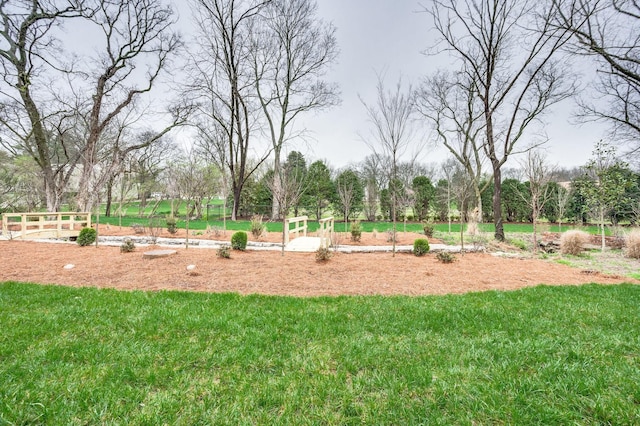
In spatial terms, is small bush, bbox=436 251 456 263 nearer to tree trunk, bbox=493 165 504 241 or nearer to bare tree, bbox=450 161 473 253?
bare tree, bbox=450 161 473 253

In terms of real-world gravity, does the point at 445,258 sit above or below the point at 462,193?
below

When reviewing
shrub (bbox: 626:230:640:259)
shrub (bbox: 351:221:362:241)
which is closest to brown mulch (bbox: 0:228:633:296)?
shrub (bbox: 351:221:362:241)

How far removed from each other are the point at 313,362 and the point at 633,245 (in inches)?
429

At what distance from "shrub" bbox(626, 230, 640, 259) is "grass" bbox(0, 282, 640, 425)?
660 centimetres

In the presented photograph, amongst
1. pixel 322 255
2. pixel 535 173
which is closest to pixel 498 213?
pixel 535 173

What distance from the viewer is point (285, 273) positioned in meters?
5.44

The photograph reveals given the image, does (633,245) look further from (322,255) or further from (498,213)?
(322,255)

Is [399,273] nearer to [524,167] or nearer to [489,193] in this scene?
[524,167]

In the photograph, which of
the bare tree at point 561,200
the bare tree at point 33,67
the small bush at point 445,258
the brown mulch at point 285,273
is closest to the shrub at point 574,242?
the brown mulch at point 285,273

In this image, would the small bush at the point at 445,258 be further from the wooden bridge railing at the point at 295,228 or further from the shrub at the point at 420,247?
the wooden bridge railing at the point at 295,228

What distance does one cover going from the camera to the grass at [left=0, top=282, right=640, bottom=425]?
1770 mm

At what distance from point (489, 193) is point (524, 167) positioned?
1412cm

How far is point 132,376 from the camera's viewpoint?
6.91ft

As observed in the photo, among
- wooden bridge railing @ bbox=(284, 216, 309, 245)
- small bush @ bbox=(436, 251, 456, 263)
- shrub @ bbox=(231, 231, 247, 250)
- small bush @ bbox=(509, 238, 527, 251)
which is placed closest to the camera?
small bush @ bbox=(436, 251, 456, 263)
